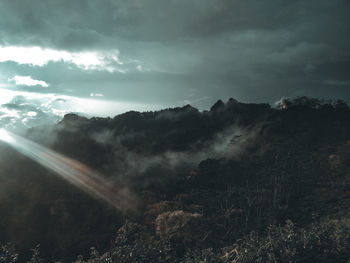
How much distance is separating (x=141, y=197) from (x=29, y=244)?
73.5m

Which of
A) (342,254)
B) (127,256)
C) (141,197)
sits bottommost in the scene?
(141,197)

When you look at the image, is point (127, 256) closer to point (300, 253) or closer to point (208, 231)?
point (300, 253)

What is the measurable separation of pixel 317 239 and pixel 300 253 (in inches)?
132

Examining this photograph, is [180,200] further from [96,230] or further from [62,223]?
[62,223]

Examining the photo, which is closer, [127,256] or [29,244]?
[127,256]

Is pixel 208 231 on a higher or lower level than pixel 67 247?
higher

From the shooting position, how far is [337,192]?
5822 inches

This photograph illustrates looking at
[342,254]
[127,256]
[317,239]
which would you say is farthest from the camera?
[127,256]

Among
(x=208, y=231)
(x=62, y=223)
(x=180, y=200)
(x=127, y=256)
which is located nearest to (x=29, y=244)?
(x=62, y=223)

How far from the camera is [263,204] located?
15412 cm

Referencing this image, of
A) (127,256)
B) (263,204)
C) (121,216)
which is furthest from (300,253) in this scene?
(121,216)

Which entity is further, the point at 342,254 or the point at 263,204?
the point at 263,204

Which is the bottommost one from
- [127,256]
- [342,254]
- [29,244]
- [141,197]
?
[29,244]

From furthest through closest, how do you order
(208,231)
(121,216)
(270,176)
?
1. (270,176)
2. (121,216)
3. (208,231)
